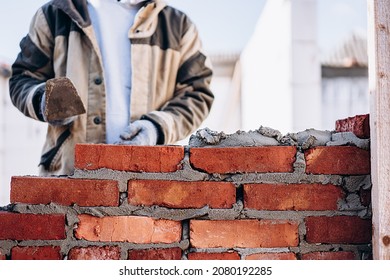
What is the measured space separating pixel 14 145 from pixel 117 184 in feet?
28.4

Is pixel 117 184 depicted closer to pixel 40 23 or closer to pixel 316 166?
pixel 316 166

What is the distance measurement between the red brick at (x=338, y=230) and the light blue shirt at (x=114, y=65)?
3.50ft

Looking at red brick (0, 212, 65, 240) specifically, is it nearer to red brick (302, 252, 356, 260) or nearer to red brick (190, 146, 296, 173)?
red brick (190, 146, 296, 173)

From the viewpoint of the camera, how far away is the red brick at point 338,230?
150 centimetres

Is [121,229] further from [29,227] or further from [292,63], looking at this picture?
[292,63]

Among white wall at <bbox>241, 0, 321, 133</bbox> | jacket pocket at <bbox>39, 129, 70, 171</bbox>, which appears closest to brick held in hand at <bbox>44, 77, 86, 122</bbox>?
jacket pocket at <bbox>39, 129, 70, 171</bbox>

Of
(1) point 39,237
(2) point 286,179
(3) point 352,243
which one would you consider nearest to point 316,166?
(2) point 286,179

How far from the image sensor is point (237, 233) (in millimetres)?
1490

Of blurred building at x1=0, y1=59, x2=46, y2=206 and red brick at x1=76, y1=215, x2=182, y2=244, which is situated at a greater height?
blurred building at x1=0, y1=59, x2=46, y2=206

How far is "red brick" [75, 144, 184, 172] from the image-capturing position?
150 centimetres

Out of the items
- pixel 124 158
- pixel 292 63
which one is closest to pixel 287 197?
pixel 124 158

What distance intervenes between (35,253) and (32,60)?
1.09 metres

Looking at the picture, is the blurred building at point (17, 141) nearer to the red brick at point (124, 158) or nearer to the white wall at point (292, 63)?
the white wall at point (292, 63)

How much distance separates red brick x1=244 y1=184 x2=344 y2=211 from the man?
30.7 inches
